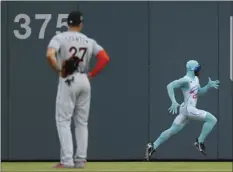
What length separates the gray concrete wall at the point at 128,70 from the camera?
1393cm

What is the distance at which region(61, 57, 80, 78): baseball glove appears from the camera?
30.8ft

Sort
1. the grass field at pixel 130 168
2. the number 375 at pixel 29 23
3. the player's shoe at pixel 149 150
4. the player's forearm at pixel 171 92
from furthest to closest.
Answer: the number 375 at pixel 29 23, the player's shoe at pixel 149 150, the player's forearm at pixel 171 92, the grass field at pixel 130 168

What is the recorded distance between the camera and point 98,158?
14.1 metres

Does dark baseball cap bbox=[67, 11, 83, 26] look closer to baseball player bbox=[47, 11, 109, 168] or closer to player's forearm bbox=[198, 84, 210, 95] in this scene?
baseball player bbox=[47, 11, 109, 168]

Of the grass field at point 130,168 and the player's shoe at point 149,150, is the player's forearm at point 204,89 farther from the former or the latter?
the grass field at point 130,168

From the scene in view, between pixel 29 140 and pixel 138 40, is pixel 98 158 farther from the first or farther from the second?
pixel 138 40

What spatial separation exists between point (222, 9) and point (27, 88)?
391 centimetres

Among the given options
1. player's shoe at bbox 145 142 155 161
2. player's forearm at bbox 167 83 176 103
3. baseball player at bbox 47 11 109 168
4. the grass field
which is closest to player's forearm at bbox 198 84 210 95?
player's forearm at bbox 167 83 176 103

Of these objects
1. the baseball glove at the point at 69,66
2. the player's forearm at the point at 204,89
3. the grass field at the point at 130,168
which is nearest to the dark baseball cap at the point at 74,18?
the baseball glove at the point at 69,66

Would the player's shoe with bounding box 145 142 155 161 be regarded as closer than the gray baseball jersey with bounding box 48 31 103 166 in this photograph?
No

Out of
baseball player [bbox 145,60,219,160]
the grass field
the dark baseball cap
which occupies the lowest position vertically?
the grass field

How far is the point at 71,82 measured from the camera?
9.47 m

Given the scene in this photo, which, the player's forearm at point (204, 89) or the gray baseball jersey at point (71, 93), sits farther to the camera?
the player's forearm at point (204, 89)

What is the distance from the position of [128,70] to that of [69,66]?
15.2 feet
